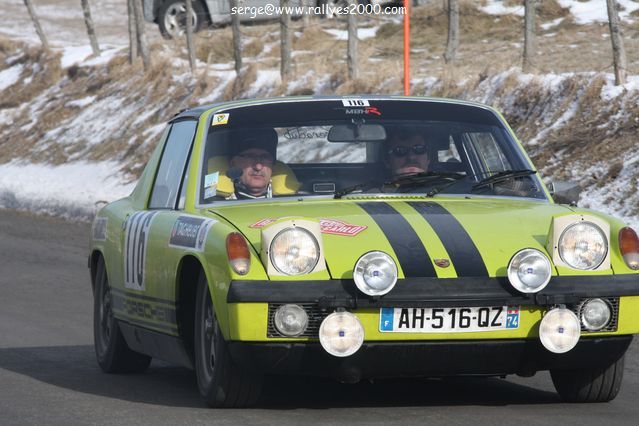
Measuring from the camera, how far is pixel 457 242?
6.36 m

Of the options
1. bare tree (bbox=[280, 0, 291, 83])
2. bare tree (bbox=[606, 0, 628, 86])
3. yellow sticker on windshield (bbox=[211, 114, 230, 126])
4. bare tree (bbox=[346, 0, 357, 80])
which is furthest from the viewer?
bare tree (bbox=[280, 0, 291, 83])

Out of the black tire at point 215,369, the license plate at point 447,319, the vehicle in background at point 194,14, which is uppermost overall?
the license plate at point 447,319

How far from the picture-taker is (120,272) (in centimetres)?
809

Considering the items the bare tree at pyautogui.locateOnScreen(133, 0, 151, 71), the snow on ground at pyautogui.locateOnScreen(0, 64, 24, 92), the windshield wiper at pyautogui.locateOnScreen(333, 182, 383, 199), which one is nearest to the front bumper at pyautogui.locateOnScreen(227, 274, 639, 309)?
the windshield wiper at pyautogui.locateOnScreen(333, 182, 383, 199)

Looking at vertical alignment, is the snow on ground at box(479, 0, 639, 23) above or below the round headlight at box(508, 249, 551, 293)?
below

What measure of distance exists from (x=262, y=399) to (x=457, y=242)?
1.23 meters

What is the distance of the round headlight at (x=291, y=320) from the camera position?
614cm

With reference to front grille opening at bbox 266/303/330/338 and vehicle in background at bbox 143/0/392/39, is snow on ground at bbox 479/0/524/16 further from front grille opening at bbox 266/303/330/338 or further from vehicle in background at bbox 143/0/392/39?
front grille opening at bbox 266/303/330/338

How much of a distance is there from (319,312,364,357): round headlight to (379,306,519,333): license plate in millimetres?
109

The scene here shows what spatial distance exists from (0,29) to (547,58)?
32.2 m

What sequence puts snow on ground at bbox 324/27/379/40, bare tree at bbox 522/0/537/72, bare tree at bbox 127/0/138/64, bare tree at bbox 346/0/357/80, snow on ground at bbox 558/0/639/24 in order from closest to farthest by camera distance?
1. bare tree at bbox 522/0/537/72
2. bare tree at bbox 346/0/357/80
3. bare tree at bbox 127/0/138/64
4. snow on ground at bbox 558/0/639/24
5. snow on ground at bbox 324/27/379/40

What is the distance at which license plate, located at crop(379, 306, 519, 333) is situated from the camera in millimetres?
6152

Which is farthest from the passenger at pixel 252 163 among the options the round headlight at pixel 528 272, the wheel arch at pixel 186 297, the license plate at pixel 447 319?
the round headlight at pixel 528 272

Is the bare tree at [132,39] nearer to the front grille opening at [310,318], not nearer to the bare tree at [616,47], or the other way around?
the bare tree at [616,47]
